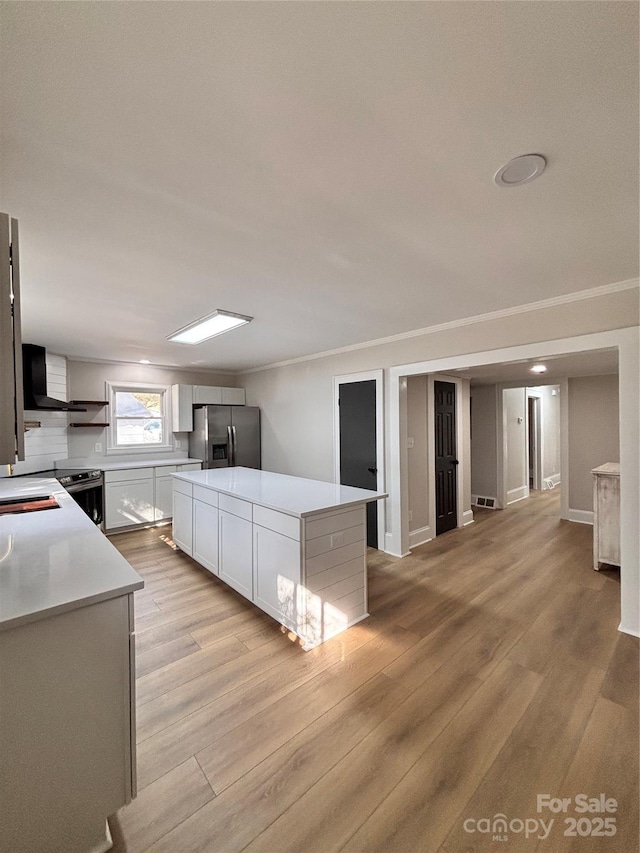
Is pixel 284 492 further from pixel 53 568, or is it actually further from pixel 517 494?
pixel 517 494

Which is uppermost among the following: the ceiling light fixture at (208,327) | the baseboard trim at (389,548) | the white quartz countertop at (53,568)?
the ceiling light fixture at (208,327)

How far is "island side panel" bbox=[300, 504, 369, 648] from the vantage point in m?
2.34

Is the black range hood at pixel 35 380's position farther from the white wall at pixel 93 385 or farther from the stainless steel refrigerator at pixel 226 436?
the stainless steel refrigerator at pixel 226 436

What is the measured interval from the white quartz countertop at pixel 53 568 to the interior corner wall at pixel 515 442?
617 cm

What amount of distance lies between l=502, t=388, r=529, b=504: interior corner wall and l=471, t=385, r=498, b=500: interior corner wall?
230 millimetres

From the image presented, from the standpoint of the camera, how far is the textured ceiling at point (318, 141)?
2.76 feet

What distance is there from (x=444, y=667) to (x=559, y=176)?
257cm

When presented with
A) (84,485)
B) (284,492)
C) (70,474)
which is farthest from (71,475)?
(284,492)

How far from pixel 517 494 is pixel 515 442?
0.97 m

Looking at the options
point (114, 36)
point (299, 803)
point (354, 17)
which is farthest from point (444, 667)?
point (114, 36)

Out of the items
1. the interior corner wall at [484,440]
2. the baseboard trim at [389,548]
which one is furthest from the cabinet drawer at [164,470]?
the interior corner wall at [484,440]

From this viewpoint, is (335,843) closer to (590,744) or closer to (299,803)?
(299,803)

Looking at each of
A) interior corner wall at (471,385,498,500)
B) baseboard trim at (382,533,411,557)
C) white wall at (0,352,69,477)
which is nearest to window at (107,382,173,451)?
white wall at (0,352,69,477)

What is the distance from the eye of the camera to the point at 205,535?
136 inches
